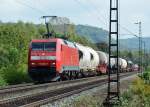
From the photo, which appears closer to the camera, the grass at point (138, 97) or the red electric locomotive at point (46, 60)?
the grass at point (138, 97)

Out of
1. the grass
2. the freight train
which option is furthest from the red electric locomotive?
the grass

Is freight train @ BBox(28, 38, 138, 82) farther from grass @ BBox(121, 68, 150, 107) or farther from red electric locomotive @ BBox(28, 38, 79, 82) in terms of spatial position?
grass @ BBox(121, 68, 150, 107)

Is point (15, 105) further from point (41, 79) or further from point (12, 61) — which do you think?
point (12, 61)

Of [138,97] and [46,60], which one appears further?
[46,60]

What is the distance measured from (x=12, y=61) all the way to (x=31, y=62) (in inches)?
1462

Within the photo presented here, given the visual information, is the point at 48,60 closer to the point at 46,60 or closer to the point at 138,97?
the point at 46,60

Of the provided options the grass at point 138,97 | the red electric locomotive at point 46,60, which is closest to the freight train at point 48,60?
the red electric locomotive at point 46,60

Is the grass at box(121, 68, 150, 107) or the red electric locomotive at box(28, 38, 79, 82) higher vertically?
the red electric locomotive at box(28, 38, 79, 82)

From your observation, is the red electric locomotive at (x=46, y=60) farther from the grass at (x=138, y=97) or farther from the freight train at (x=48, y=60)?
the grass at (x=138, y=97)

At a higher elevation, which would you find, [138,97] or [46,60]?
[46,60]

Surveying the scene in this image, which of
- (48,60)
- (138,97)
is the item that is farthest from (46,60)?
(138,97)

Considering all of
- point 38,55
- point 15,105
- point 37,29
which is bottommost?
point 15,105

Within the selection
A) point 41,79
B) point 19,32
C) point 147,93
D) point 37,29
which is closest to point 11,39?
point 19,32

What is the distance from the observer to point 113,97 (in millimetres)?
20625
